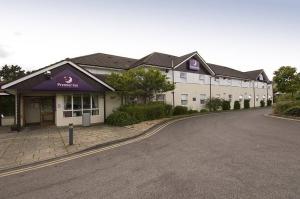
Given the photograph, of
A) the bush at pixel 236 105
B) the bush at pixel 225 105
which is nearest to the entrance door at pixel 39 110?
the bush at pixel 225 105

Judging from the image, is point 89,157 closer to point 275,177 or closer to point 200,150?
point 200,150

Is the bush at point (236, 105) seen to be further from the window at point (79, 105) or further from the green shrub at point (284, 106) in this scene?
the window at point (79, 105)

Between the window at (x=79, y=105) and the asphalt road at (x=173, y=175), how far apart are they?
9.32 meters

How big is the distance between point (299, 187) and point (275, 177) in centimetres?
62

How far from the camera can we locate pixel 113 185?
16.6 ft

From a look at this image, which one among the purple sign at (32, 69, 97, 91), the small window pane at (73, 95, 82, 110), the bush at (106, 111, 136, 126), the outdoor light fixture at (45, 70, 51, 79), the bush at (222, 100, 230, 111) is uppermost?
the outdoor light fixture at (45, 70, 51, 79)

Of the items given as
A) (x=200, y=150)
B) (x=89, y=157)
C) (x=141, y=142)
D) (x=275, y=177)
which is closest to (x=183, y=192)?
(x=275, y=177)

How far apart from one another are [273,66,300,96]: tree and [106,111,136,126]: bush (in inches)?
994

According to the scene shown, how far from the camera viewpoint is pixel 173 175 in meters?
5.58

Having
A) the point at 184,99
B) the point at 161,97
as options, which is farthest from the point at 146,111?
the point at 184,99

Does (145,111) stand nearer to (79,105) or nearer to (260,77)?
(79,105)

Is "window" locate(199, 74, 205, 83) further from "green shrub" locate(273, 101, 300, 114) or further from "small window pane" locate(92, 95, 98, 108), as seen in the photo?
"small window pane" locate(92, 95, 98, 108)

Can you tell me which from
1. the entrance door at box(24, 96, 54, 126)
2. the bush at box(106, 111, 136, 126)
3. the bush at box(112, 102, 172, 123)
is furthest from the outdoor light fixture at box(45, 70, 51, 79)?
the bush at box(112, 102, 172, 123)

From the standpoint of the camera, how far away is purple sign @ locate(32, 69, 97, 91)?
14.9 meters
